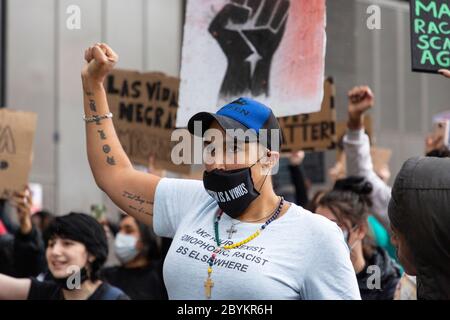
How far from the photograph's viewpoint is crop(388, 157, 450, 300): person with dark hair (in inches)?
73.9

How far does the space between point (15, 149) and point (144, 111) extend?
2.91 feet

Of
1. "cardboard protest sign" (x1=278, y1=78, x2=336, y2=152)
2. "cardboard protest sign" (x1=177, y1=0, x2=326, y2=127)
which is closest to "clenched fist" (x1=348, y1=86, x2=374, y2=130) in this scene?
"cardboard protest sign" (x1=177, y1=0, x2=326, y2=127)

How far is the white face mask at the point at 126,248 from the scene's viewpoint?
19.5 ft

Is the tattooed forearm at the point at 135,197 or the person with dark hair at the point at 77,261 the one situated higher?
the tattooed forearm at the point at 135,197

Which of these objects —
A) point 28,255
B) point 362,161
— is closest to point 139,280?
point 28,255

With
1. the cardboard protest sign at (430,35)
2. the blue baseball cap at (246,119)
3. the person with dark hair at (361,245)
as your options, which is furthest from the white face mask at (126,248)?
the blue baseball cap at (246,119)

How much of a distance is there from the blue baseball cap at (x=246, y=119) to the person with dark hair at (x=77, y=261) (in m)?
1.49

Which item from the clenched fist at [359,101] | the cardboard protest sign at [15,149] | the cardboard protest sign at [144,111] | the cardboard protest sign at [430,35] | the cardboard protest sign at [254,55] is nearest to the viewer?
the cardboard protest sign at [430,35]

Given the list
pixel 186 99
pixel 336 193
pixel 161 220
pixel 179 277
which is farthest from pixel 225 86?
pixel 179 277

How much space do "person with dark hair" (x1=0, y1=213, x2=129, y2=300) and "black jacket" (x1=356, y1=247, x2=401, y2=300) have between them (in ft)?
3.58

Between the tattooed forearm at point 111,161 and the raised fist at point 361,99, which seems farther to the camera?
the raised fist at point 361,99

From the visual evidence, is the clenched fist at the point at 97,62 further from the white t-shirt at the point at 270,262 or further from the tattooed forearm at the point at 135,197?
the white t-shirt at the point at 270,262

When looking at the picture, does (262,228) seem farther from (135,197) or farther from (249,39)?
(249,39)
